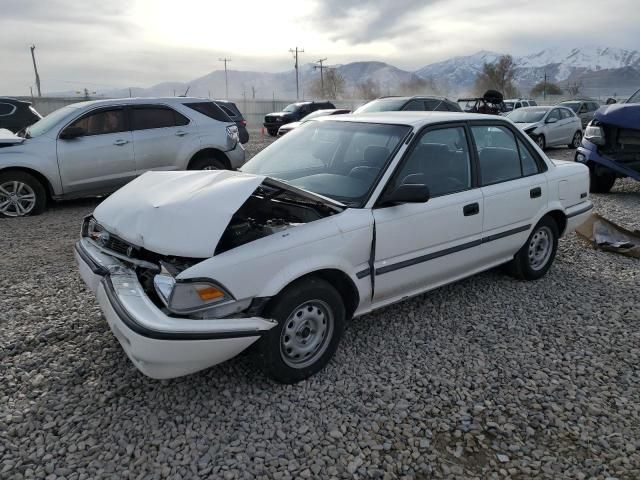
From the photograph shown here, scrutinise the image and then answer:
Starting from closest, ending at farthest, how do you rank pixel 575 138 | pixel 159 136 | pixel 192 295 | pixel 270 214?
pixel 192 295
pixel 270 214
pixel 159 136
pixel 575 138

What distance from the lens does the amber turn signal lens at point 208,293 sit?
2.55 m

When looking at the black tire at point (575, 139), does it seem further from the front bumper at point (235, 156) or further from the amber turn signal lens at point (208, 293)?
the amber turn signal lens at point (208, 293)

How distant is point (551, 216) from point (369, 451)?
3.22 metres

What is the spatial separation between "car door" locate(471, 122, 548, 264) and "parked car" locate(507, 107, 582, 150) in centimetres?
1118

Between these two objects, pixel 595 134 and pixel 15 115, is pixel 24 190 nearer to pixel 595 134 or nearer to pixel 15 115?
pixel 15 115

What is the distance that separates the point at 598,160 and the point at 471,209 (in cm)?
585

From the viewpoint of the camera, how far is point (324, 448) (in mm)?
2479

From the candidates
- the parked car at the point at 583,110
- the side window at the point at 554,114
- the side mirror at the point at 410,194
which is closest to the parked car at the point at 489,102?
the side window at the point at 554,114

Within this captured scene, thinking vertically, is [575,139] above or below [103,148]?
below

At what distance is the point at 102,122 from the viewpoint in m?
7.42

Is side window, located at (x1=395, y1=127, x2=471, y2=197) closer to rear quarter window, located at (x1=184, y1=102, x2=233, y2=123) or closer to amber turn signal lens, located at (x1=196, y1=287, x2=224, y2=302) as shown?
amber turn signal lens, located at (x1=196, y1=287, x2=224, y2=302)

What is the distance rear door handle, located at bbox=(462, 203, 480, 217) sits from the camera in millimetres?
3732


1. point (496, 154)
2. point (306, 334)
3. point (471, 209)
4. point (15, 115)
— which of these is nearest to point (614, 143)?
point (496, 154)

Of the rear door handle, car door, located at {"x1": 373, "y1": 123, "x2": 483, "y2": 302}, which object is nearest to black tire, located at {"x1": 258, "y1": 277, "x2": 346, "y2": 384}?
car door, located at {"x1": 373, "y1": 123, "x2": 483, "y2": 302}
